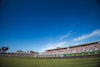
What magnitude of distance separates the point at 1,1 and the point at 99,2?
6.22 m

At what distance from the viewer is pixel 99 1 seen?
3.32 metres

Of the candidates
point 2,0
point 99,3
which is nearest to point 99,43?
point 99,3

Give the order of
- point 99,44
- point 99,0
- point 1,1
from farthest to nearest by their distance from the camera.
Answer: point 99,44, point 1,1, point 99,0

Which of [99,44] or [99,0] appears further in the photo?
[99,44]

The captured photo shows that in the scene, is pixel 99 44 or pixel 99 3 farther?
pixel 99 44

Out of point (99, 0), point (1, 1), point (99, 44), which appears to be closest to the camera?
point (99, 0)

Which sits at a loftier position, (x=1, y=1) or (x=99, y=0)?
(x=1, y=1)

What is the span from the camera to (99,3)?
3.34 m

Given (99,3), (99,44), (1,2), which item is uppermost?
(1,2)

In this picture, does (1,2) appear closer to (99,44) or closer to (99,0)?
(99,0)

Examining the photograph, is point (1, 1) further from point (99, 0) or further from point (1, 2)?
point (99, 0)

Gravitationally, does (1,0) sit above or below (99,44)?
above

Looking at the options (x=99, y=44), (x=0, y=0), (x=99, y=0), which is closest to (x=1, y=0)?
(x=0, y=0)

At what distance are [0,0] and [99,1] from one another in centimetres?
619
